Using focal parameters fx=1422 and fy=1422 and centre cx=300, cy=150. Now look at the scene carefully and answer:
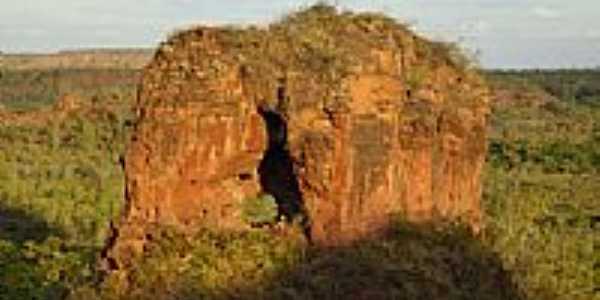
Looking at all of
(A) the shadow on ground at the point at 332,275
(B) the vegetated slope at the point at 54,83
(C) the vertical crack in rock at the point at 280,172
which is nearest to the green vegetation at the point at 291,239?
(A) the shadow on ground at the point at 332,275

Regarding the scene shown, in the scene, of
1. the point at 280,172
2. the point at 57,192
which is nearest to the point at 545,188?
the point at 57,192

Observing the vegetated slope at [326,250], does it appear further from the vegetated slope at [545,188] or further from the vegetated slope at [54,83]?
the vegetated slope at [54,83]

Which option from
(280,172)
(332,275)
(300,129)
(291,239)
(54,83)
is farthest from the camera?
(54,83)

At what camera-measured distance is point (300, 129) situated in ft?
64.0

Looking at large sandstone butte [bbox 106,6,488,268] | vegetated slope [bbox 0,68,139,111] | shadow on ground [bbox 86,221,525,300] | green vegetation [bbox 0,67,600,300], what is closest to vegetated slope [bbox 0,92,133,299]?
green vegetation [bbox 0,67,600,300]

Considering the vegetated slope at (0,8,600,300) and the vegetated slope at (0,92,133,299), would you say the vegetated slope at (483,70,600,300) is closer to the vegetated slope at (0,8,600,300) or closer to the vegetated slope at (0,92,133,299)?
the vegetated slope at (0,8,600,300)

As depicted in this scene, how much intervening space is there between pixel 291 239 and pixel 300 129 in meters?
1.53

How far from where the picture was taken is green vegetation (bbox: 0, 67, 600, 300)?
19047 millimetres

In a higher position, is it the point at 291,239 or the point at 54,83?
the point at 291,239

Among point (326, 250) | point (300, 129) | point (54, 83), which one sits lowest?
point (54, 83)

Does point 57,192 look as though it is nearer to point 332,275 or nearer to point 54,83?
point 332,275

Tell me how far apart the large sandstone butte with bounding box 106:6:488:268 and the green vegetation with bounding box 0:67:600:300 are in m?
0.47

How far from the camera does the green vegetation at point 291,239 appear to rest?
1905 cm

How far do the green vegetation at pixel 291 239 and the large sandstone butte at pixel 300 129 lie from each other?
1.54 feet
